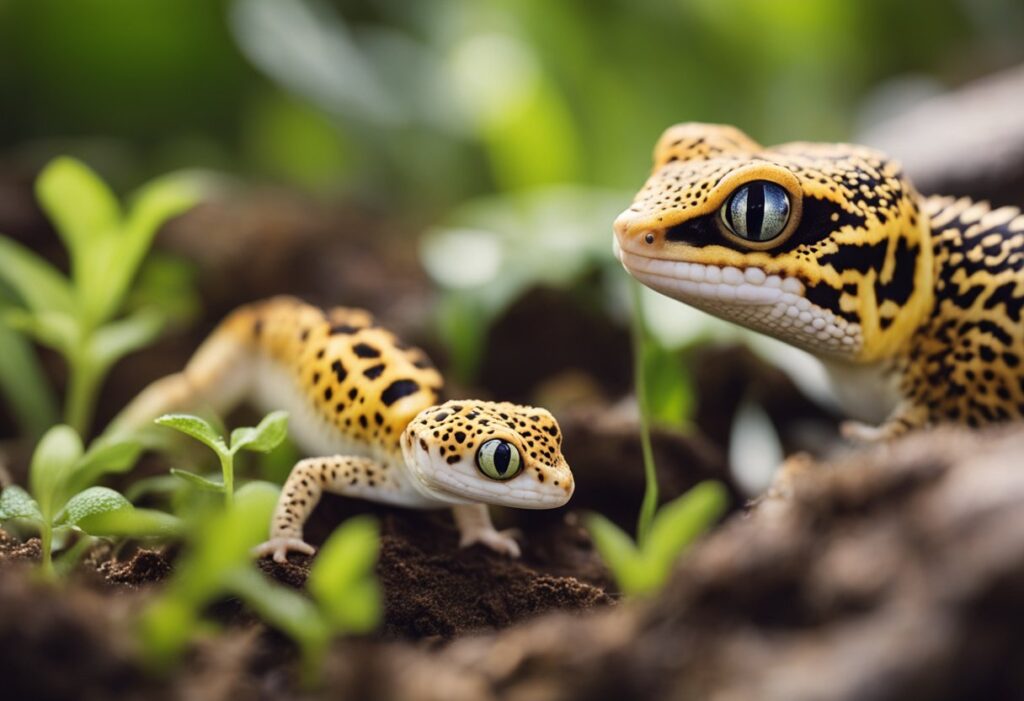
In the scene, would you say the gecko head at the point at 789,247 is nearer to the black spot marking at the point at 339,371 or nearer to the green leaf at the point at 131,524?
the black spot marking at the point at 339,371

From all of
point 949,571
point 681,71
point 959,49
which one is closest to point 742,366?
point 949,571

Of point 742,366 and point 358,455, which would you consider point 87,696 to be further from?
point 742,366

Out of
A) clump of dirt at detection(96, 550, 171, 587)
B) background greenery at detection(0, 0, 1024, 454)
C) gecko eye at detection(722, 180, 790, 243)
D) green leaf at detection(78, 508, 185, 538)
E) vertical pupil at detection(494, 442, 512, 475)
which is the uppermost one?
background greenery at detection(0, 0, 1024, 454)

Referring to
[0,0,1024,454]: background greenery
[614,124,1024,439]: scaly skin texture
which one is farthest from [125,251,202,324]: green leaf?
[614,124,1024,439]: scaly skin texture

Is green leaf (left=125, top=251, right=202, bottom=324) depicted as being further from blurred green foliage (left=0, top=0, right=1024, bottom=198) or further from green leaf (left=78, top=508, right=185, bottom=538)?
green leaf (left=78, top=508, right=185, bottom=538)

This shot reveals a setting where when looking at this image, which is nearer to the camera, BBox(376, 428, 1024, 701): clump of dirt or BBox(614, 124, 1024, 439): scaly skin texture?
BBox(376, 428, 1024, 701): clump of dirt

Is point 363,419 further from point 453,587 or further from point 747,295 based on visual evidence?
point 747,295

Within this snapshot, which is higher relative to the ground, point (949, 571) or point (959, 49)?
point (959, 49)
